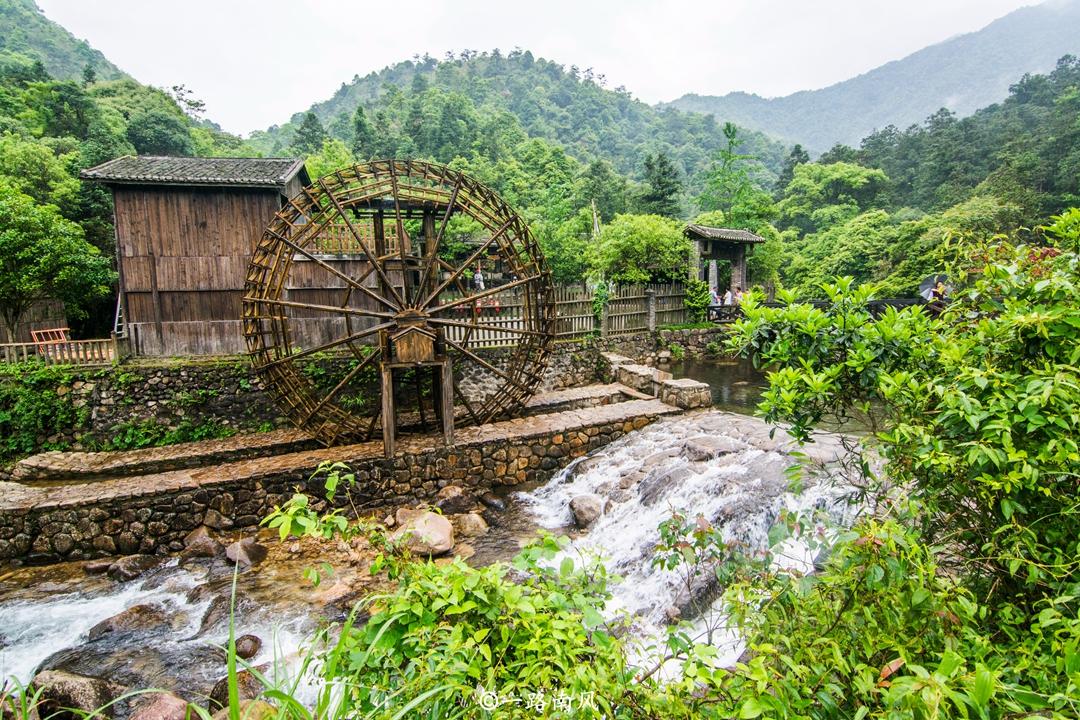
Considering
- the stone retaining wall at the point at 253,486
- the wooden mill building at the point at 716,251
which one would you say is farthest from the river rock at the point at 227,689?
the wooden mill building at the point at 716,251

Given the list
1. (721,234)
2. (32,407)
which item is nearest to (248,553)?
(32,407)

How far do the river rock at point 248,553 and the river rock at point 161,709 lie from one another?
8.89ft

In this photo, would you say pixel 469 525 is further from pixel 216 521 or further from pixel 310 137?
pixel 310 137

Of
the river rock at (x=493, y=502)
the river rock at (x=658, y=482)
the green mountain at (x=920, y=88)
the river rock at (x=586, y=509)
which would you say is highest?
the green mountain at (x=920, y=88)

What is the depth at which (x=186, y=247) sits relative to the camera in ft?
39.2

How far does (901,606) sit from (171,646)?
7235 mm

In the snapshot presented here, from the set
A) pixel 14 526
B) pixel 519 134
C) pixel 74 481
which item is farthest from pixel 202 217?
pixel 519 134

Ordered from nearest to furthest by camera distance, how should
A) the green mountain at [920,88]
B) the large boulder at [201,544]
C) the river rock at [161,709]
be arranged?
the river rock at [161,709] → the large boulder at [201,544] → the green mountain at [920,88]

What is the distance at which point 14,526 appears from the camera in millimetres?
7656

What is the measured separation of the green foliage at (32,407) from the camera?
10.6 metres

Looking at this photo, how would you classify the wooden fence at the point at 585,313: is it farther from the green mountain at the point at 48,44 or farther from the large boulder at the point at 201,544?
the green mountain at the point at 48,44

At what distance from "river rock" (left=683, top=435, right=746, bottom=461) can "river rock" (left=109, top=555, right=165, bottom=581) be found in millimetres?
8308

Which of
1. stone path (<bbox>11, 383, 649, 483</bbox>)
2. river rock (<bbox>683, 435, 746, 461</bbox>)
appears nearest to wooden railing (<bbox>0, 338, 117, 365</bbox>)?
stone path (<bbox>11, 383, 649, 483</bbox>)

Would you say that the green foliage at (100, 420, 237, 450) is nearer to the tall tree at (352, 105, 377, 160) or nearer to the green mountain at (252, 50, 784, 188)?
the tall tree at (352, 105, 377, 160)
